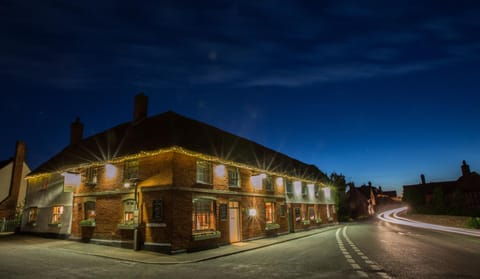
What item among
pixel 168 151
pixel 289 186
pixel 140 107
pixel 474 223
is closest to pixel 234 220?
pixel 168 151

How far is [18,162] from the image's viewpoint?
103 ft

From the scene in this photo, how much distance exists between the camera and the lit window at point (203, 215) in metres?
15.1

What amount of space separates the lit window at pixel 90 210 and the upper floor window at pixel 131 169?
3659mm

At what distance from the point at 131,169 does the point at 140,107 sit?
5.84 metres

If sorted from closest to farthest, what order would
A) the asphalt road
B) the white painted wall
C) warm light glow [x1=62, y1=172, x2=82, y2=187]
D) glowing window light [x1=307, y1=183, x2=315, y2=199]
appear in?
the asphalt road
warm light glow [x1=62, y1=172, x2=82, y2=187]
glowing window light [x1=307, y1=183, x2=315, y2=199]
the white painted wall

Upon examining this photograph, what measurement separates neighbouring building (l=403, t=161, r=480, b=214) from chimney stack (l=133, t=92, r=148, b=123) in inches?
1287

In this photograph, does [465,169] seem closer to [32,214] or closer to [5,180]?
[32,214]

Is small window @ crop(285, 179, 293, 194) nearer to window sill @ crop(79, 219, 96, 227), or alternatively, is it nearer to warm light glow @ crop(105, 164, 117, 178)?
warm light glow @ crop(105, 164, 117, 178)

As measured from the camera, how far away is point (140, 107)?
66.7 feet

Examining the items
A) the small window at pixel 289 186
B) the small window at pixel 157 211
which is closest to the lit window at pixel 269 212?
the small window at pixel 289 186

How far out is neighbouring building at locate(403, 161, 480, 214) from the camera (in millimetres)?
32312

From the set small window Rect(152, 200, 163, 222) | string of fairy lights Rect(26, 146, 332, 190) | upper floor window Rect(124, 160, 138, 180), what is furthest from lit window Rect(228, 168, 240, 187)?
upper floor window Rect(124, 160, 138, 180)

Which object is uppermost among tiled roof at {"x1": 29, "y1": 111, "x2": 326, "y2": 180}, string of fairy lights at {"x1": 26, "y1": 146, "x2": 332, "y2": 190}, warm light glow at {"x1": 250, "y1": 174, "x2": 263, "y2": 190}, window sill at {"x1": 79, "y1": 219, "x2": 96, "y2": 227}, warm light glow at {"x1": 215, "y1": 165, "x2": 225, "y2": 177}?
tiled roof at {"x1": 29, "y1": 111, "x2": 326, "y2": 180}

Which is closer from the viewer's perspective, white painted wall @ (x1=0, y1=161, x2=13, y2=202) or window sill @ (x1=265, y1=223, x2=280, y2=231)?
window sill @ (x1=265, y1=223, x2=280, y2=231)
